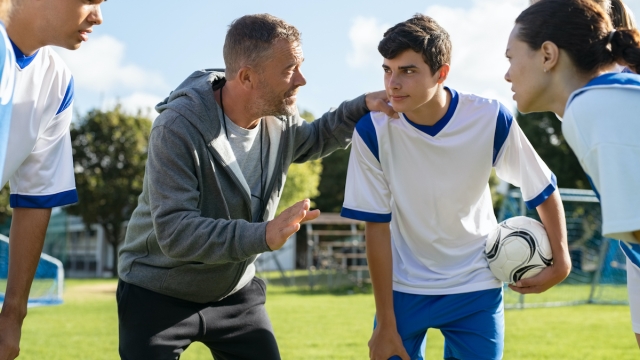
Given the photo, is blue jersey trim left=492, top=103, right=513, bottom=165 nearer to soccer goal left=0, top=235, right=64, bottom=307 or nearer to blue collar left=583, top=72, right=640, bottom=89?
blue collar left=583, top=72, right=640, bottom=89

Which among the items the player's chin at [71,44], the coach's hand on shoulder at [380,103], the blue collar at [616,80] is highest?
the player's chin at [71,44]

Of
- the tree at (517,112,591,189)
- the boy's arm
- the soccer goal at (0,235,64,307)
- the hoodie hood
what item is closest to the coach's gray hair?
the hoodie hood

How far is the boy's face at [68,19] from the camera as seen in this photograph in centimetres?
324

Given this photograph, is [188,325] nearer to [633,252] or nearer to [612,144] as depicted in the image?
[633,252]

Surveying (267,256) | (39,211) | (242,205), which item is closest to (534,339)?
(242,205)

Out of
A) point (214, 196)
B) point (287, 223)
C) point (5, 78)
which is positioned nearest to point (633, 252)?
point (287, 223)

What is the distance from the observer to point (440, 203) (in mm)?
3881

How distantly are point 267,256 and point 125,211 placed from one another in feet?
27.9

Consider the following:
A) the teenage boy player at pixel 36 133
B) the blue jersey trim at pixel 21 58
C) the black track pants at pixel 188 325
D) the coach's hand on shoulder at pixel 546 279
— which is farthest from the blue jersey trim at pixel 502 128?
the blue jersey trim at pixel 21 58

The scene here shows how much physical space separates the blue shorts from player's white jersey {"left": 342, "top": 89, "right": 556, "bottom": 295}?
0.19 feet

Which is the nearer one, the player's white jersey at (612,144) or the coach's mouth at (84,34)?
the player's white jersey at (612,144)

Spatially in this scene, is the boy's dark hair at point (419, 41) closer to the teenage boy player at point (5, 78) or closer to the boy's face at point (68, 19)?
the boy's face at point (68, 19)

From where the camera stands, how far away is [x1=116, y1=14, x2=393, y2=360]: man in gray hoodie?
3609mm

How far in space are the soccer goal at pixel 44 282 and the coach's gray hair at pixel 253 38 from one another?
53.5 feet
